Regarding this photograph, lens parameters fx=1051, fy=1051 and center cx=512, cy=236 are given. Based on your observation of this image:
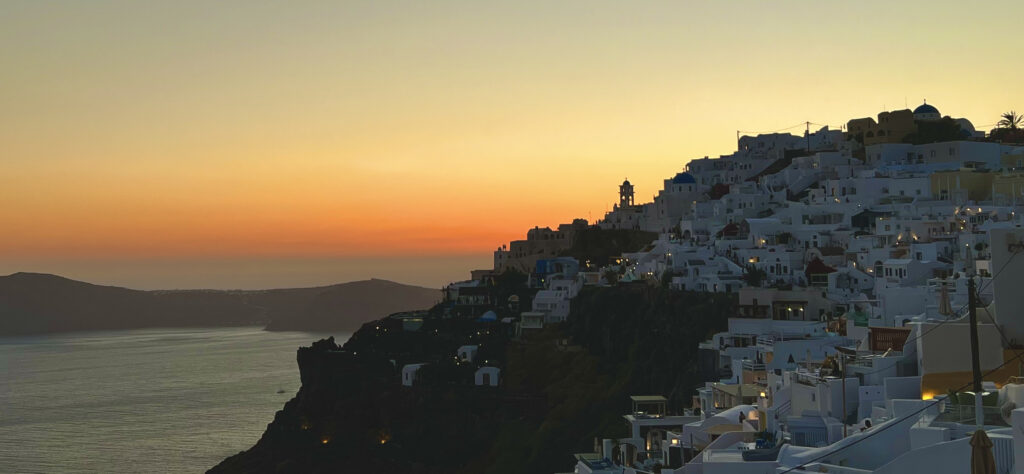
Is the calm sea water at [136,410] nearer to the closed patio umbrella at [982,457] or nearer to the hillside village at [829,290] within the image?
the hillside village at [829,290]

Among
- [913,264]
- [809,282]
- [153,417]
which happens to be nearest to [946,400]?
[913,264]

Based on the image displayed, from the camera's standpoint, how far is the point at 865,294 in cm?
4512

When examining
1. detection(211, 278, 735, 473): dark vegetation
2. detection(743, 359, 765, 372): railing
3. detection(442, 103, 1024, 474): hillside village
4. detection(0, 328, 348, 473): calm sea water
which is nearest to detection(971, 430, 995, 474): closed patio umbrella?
detection(442, 103, 1024, 474): hillside village

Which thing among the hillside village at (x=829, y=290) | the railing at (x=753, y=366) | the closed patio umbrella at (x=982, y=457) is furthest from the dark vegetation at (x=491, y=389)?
the closed patio umbrella at (x=982, y=457)

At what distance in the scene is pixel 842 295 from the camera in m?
46.8

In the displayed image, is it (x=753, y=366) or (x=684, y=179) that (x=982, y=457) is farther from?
(x=684, y=179)

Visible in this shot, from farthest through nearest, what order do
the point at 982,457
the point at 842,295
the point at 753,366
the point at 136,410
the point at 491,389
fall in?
the point at 136,410, the point at 491,389, the point at 842,295, the point at 753,366, the point at 982,457

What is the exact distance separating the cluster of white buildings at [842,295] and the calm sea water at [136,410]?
34.2 meters

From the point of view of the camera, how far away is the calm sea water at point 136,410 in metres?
79.2

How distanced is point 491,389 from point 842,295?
70.0 feet

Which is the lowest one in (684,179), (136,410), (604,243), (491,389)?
(136,410)

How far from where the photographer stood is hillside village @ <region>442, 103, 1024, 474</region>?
1540cm

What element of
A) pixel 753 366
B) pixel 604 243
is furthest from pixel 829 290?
pixel 604 243

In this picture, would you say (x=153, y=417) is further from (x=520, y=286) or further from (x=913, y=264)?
(x=913, y=264)
